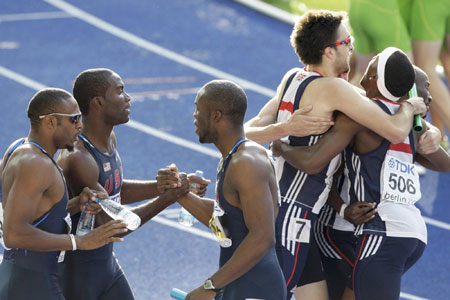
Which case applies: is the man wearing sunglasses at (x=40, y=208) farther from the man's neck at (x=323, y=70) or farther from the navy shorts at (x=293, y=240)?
the man's neck at (x=323, y=70)

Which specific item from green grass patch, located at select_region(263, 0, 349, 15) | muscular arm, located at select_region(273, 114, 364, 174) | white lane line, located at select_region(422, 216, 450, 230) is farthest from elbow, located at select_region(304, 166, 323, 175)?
green grass patch, located at select_region(263, 0, 349, 15)

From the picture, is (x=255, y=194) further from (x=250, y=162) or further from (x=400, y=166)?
(x=400, y=166)

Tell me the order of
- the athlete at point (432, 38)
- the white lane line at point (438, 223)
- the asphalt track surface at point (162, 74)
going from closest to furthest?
1. the asphalt track surface at point (162, 74)
2. the white lane line at point (438, 223)
3. the athlete at point (432, 38)

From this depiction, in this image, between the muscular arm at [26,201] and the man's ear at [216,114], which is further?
the man's ear at [216,114]

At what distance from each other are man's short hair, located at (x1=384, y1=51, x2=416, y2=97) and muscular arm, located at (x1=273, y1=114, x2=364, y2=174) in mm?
329

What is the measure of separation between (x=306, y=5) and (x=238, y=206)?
1040 cm

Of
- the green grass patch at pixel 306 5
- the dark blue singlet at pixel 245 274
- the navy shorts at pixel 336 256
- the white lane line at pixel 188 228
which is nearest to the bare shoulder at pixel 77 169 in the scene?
the dark blue singlet at pixel 245 274

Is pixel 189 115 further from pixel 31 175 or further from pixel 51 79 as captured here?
pixel 31 175

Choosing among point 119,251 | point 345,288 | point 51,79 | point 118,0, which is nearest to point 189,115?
point 51,79

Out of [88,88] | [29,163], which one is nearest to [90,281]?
[29,163]

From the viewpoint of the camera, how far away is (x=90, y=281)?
545cm

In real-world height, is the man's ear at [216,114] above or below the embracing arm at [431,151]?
above

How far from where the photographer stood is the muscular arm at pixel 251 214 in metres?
4.77

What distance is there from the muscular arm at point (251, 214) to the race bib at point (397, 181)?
965 mm
